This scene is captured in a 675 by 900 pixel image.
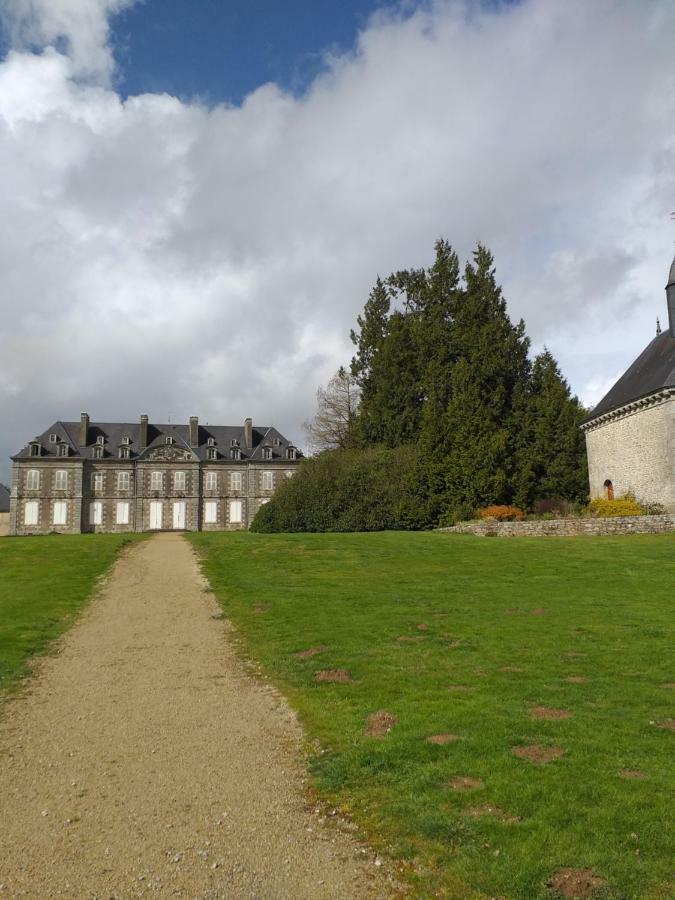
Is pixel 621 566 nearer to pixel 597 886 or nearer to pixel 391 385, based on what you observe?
pixel 597 886

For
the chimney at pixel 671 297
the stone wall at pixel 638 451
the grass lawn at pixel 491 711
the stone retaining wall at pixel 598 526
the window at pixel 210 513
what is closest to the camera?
the grass lawn at pixel 491 711

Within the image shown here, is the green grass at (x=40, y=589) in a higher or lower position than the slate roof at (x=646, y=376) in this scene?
lower

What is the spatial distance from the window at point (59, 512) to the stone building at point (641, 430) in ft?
127

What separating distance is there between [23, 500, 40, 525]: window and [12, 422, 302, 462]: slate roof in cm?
358

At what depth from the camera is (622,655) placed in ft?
27.7

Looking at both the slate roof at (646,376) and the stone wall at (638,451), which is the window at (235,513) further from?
the slate roof at (646,376)

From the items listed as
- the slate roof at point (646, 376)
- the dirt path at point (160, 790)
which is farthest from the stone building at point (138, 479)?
the dirt path at point (160, 790)

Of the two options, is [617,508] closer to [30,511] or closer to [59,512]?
[59,512]

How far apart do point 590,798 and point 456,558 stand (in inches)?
566

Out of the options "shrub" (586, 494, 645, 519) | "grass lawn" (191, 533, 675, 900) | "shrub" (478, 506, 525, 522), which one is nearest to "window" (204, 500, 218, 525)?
"shrub" (478, 506, 525, 522)

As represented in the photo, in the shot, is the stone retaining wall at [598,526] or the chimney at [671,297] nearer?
the stone retaining wall at [598,526]

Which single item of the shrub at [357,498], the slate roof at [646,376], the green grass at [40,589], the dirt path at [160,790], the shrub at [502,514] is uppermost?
the slate roof at [646,376]

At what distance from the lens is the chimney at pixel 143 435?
5559 centimetres

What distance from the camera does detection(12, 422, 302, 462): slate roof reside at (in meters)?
54.3
